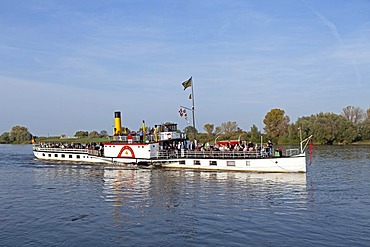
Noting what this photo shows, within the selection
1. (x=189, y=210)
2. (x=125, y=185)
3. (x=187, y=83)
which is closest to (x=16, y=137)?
(x=187, y=83)

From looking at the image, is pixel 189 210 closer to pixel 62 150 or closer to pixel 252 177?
pixel 252 177

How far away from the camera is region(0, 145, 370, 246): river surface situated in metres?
17.8

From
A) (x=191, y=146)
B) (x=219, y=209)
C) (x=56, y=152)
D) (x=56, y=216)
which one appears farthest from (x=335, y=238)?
(x=56, y=152)

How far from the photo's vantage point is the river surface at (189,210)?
17.8 metres

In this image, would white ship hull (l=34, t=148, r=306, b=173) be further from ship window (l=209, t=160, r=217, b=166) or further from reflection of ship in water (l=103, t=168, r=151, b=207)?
reflection of ship in water (l=103, t=168, r=151, b=207)

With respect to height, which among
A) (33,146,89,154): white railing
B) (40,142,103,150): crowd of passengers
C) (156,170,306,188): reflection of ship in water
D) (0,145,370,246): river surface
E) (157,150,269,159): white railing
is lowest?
(0,145,370,246): river surface

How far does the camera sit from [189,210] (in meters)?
23.2

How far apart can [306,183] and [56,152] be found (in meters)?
40.5

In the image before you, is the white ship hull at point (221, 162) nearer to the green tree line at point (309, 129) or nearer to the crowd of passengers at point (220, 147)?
the crowd of passengers at point (220, 147)

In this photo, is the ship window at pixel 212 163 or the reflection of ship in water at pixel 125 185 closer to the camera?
the reflection of ship in water at pixel 125 185

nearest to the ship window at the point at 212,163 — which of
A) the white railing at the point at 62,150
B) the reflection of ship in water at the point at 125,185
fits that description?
the reflection of ship in water at the point at 125,185

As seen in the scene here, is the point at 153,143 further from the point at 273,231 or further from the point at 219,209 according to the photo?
the point at 273,231

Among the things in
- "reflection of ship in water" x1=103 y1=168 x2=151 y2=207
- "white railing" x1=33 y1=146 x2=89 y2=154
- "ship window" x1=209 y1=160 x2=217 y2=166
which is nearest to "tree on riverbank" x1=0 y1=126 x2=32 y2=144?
"white railing" x1=33 y1=146 x2=89 y2=154

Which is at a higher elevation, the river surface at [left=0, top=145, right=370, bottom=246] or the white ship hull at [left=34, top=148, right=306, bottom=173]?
the white ship hull at [left=34, top=148, right=306, bottom=173]
